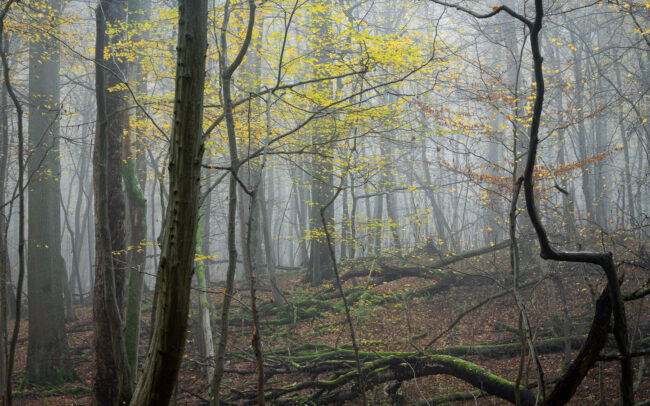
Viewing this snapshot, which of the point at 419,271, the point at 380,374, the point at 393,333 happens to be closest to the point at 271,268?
the point at 393,333

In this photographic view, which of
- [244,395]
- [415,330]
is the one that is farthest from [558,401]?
[415,330]

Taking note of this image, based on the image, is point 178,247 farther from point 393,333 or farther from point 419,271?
point 419,271

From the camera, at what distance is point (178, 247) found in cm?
169

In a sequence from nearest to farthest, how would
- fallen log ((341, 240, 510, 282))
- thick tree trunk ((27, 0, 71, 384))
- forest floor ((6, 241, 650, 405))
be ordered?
forest floor ((6, 241, 650, 405))
thick tree trunk ((27, 0, 71, 384))
fallen log ((341, 240, 510, 282))

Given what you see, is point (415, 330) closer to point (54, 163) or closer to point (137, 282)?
point (137, 282)

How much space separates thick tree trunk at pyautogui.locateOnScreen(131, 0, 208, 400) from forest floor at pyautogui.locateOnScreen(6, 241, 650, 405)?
14.0 ft

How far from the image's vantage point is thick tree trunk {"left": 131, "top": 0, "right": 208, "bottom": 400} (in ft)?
5.45

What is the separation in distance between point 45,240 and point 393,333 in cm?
797

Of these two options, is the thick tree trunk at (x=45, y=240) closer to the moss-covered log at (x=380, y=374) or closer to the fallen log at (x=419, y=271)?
the moss-covered log at (x=380, y=374)

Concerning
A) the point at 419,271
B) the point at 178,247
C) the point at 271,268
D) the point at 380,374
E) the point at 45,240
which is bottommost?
the point at 380,374

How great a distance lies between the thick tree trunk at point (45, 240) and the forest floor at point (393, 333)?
0.60 meters

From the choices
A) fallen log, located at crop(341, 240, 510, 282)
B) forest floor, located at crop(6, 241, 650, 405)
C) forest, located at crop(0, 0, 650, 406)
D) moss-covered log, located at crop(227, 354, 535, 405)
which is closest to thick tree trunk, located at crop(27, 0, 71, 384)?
forest, located at crop(0, 0, 650, 406)

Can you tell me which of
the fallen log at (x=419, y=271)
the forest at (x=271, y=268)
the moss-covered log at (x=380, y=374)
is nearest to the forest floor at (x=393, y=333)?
the forest at (x=271, y=268)

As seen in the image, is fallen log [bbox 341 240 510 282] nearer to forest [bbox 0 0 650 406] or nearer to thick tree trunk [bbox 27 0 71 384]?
forest [bbox 0 0 650 406]
